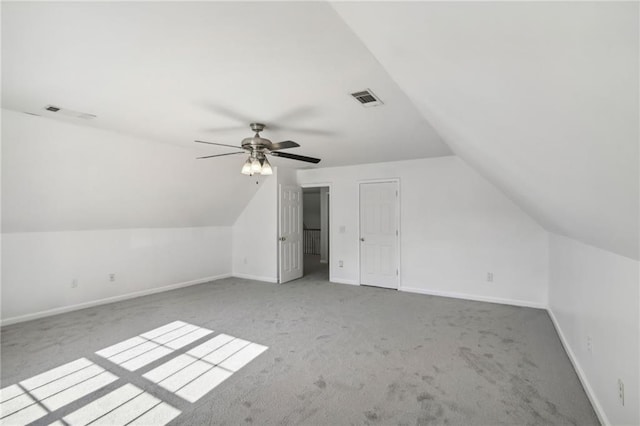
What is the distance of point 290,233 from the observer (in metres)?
6.42

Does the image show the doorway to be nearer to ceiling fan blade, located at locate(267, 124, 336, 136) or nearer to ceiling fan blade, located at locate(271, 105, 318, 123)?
ceiling fan blade, located at locate(267, 124, 336, 136)

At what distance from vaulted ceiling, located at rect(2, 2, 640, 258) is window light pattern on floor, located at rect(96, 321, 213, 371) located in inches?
97.8

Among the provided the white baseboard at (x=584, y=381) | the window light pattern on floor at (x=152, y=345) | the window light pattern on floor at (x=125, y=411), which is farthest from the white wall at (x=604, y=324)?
the window light pattern on floor at (x=152, y=345)

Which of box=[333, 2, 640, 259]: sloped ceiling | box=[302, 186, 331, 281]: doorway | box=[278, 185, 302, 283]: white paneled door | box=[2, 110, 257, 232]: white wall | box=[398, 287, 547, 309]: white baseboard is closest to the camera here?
box=[333, 2, 640, 259]: sloped ceiling

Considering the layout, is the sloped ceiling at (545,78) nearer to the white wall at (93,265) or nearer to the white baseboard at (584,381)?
the white baseboard at (584,381)

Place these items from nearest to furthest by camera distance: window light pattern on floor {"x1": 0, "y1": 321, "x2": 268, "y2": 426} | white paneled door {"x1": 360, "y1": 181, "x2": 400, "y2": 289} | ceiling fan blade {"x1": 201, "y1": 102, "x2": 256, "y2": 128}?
window light pattern on floor {"x1": 0, "y1": 321, "x2": 268, "y2": 426} < ceiling fan blade {"x1": 201, "y1": 102, "x2": 256, "y2": 128} < white paneled door {"x1": 360, "y1": 181, "x2": 400, "y2": 289}

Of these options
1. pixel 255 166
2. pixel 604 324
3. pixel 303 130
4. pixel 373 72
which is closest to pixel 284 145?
pixel 255 166

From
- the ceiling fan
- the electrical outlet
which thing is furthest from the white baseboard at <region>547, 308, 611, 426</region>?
the ceiling fan

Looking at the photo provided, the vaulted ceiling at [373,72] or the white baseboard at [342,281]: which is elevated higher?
the vaulted ceiling at [373,72]

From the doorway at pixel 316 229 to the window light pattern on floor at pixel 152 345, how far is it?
14.1 ft

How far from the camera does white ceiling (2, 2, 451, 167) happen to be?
5.09 ft

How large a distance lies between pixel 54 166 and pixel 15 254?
1.50 m

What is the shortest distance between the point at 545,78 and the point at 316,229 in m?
10.0

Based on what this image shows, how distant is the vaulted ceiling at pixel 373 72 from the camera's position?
73 centimetres
